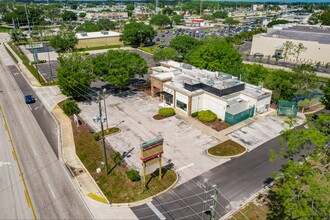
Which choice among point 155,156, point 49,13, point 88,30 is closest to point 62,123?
point 155,156

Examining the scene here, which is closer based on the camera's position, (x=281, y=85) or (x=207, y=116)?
(x=207, y=116)

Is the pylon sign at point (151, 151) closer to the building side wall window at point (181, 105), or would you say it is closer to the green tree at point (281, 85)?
the building side wall window at point (181, 105)

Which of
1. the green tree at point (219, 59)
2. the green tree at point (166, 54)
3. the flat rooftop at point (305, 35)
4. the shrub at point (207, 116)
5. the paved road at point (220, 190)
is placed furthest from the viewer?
the flat rooftop at point (305, 35)

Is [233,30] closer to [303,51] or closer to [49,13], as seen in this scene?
[303,51]

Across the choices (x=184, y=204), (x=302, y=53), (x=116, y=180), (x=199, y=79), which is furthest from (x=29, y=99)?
(x=302, y=53)

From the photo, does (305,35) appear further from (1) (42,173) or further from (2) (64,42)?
(1) (42,173)

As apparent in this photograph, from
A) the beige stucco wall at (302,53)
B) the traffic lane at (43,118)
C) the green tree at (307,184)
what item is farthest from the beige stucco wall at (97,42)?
the green tree at (307,184)

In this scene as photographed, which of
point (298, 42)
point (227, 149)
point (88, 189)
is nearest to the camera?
point (88, 189)
